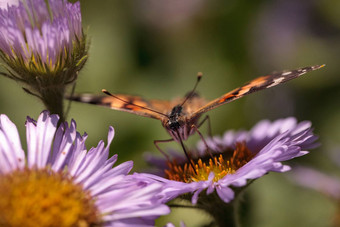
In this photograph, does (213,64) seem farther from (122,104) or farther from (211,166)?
(211,166)

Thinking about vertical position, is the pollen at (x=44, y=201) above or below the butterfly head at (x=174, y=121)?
below

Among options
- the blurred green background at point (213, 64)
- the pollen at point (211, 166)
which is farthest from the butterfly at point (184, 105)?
the blurred green background at point (213, 64)

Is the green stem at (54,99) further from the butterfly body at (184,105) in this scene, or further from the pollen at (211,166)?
the pollen at (211,166)

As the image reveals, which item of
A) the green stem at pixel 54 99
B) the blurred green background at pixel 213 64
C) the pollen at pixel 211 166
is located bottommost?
the pollen at pixel 211 166

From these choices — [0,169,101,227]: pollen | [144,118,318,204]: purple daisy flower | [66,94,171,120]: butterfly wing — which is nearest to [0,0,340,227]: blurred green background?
[144,118,318,204]: purple daisy flower

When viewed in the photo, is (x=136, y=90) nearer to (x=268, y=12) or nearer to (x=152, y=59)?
(x=152, y=59)

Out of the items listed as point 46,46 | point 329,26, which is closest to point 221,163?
point 46,46

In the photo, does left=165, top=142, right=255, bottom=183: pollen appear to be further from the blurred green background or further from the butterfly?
the blurred green background
